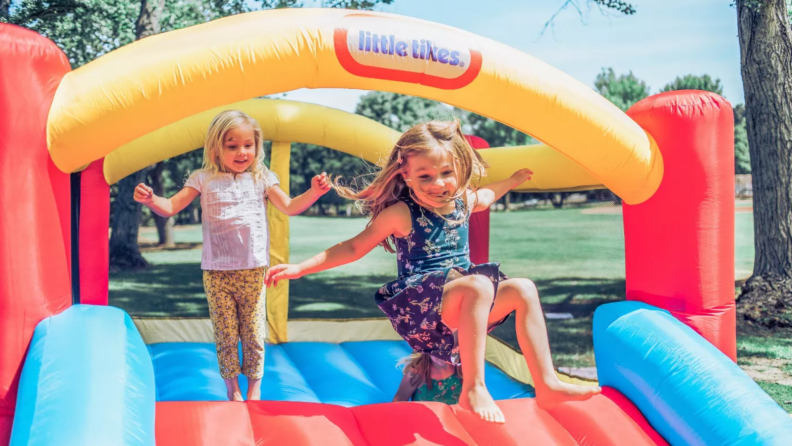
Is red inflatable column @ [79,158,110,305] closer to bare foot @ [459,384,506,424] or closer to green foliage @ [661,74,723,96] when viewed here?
bare foot @ [459,384,506,424]

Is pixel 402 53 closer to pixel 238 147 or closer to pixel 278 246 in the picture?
pixel 238 147

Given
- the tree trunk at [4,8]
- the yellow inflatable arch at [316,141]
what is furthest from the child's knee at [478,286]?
the tree trunk at [4,8]

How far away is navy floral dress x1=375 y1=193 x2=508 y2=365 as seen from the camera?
209 cm

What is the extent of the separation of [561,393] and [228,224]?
1.45 metres

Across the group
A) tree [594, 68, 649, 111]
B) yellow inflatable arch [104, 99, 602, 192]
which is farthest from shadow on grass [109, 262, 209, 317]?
tree [594, 68, 649, 111]

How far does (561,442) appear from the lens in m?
2.07

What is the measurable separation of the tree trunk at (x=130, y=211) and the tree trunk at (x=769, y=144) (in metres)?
5.78

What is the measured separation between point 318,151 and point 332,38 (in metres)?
13.9

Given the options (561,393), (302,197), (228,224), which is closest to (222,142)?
(228,224)

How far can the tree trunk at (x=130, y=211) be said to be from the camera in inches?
285

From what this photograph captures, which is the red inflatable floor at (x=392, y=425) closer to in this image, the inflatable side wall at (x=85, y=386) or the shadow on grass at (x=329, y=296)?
the inflatable side wall at (x=85, y=386)

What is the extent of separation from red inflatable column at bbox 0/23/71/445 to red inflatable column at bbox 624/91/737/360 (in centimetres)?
205

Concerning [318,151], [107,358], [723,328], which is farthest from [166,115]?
[318,151]

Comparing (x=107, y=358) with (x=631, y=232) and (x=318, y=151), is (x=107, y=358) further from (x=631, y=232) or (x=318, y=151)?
(x=318, y=151)
